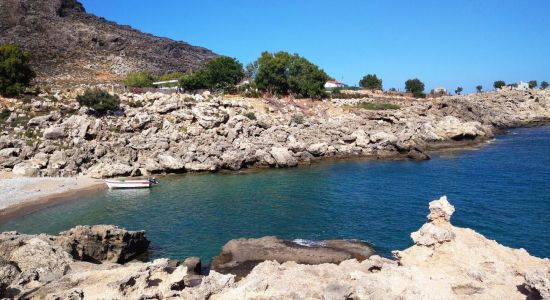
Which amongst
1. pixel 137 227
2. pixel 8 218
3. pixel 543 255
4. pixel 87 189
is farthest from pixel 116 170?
pixel 543 255

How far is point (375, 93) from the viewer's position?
402 ft

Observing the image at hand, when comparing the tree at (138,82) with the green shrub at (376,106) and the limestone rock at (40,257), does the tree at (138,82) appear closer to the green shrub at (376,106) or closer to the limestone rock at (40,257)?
the green shrub at (376,106)

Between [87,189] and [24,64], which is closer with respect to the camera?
[87,189]

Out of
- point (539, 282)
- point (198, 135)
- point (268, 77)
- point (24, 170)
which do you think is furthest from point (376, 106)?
point (539, 282)

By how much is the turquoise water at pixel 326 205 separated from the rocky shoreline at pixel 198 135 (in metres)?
4.14

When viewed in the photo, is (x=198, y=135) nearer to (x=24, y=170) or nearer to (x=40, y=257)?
(x=24, y=170)

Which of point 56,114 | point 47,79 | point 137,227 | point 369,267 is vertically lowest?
point 137,227

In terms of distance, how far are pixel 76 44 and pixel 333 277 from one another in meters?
116

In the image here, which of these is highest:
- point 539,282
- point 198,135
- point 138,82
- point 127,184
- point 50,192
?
point 138,82

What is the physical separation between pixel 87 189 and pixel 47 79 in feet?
174

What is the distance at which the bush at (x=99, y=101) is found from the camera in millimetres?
62594

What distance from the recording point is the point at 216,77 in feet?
291

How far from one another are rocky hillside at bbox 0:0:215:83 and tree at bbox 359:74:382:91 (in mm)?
59182

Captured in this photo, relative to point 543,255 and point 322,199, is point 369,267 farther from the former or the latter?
point 322,199
